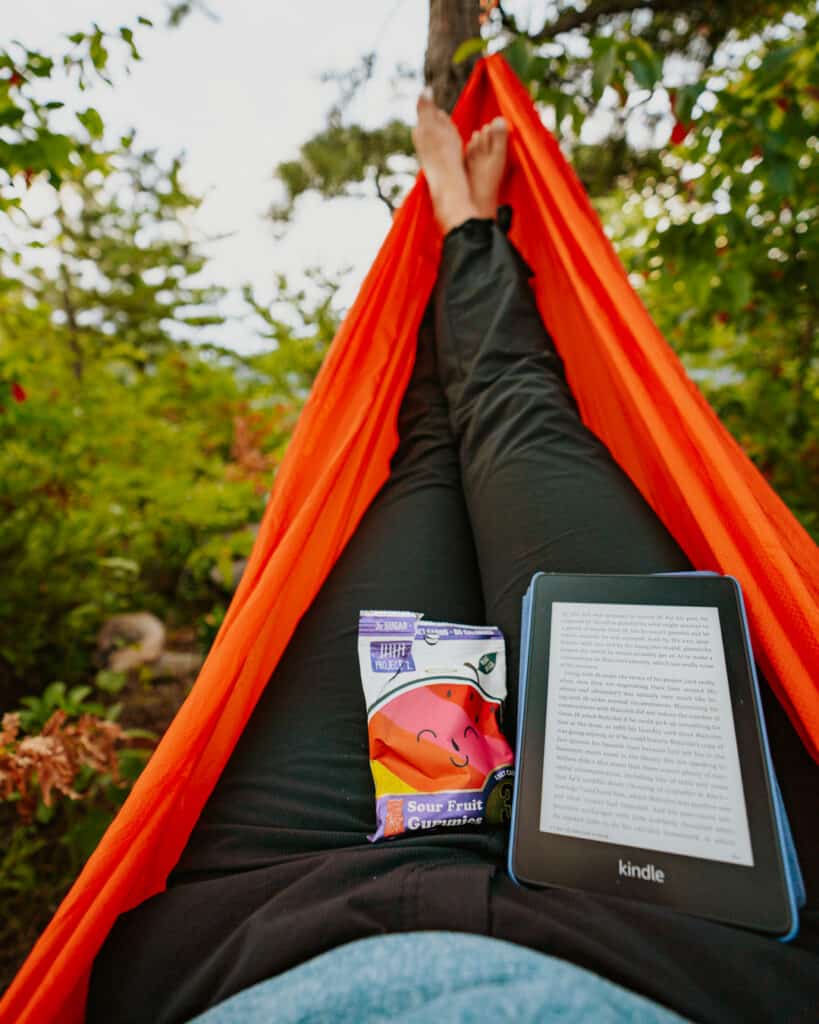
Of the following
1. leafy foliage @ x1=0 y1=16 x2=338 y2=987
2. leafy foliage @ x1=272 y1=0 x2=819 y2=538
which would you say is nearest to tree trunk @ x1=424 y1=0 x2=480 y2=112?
leafy foliage @ x1=272 y1=0 x2=819 y2=538

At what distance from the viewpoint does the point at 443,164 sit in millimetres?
1021

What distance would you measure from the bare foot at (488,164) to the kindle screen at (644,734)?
820mm

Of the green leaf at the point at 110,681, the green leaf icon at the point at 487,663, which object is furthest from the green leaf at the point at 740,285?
the green leaf at the point at 110,681

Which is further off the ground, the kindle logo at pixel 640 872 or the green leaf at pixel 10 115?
the green leaf at pixel 10 115

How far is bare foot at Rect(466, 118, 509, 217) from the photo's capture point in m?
1.01

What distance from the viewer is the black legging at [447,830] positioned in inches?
14.9

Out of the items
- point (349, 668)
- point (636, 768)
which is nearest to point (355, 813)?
point (349, 668)

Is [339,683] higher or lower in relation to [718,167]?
lower

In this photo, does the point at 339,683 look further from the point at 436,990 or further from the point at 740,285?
the point at 740,285

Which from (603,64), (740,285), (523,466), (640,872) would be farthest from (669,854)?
(740,285)

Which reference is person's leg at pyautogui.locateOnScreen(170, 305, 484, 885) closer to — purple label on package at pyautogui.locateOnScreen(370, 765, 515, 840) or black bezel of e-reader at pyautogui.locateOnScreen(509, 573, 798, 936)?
purple label on package at pyautogui.locateOnScreen(370, 765, 515, 840)

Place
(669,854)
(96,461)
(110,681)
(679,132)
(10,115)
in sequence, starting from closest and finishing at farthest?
(669,854) < (10,115) < (679,132) < (110,681) < (96,461)

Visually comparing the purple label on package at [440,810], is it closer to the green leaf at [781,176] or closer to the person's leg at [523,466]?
the person's leg at [523,466]

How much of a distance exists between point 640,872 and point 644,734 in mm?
106
